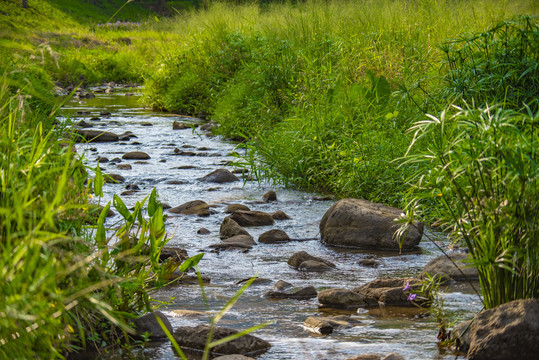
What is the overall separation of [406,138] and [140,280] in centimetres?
379

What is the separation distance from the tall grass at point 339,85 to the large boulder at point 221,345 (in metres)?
2.06

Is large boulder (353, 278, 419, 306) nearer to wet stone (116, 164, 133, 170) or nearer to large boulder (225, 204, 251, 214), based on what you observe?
large boulder (225, 204, 251, 214)

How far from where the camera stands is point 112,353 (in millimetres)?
2600

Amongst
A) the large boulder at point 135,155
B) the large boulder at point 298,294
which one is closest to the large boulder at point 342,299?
the large boulder at point 298,294

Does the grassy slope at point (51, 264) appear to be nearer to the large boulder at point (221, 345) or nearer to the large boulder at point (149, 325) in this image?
the large boulder at point (149, 325)

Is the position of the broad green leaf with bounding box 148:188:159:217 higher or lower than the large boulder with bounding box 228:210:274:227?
higher

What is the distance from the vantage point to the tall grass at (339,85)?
5.88 meters

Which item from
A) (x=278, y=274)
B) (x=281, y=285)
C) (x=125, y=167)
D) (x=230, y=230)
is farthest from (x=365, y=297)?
(x=125, y=167)

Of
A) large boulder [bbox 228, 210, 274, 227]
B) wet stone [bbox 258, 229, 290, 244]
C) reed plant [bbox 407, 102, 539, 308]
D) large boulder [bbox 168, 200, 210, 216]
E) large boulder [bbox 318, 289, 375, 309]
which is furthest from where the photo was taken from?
large boulder [bbox 168, 200, 210, 216]

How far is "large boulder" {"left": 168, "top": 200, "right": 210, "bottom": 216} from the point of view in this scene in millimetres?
5637

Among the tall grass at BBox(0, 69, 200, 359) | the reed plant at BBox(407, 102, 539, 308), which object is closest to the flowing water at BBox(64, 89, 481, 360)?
the tall grass at BBox(0, 69, 200, 359)

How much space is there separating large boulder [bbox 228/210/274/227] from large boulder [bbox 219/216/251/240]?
0.31 m

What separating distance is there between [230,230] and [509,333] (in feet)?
8.93

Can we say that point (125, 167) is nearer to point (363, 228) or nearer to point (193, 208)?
point (193, 208)
